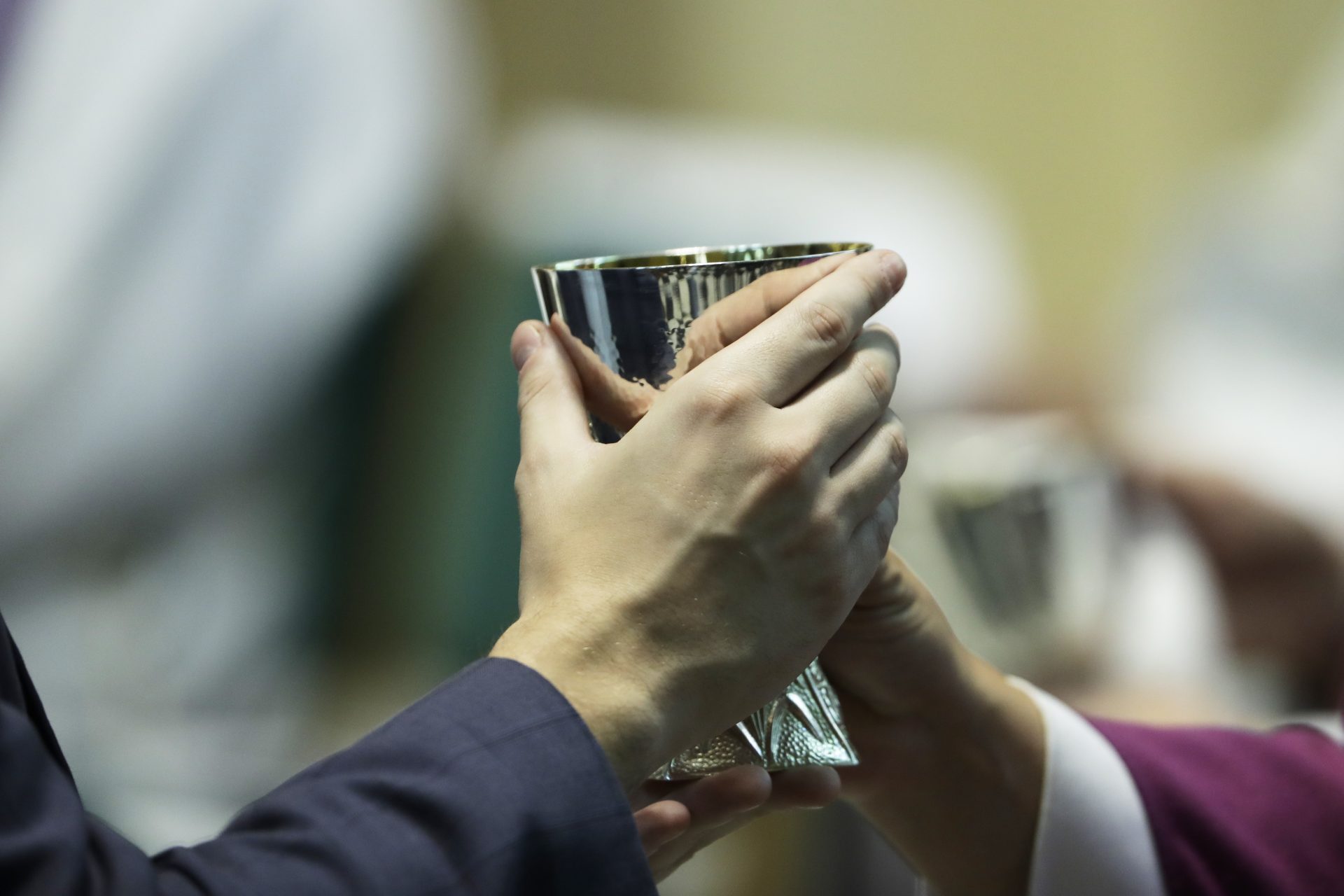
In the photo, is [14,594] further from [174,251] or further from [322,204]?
[322,204]

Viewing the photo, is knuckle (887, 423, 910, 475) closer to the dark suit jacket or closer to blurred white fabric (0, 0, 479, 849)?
the dark suit jacket

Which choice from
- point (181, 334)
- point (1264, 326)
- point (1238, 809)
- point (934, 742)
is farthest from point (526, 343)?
point (1264, 326)

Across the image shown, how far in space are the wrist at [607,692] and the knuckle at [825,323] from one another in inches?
5.1

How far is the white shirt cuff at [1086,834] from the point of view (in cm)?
61

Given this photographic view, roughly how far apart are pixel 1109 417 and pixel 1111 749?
1.12m

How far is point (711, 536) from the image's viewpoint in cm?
39

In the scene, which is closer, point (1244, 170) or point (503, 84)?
point (503, 84)

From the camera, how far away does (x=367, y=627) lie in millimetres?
1424

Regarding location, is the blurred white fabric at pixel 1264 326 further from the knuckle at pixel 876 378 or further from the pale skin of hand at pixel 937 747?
the knuckle at pixel 876 378

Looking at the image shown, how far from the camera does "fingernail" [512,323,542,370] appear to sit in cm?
47

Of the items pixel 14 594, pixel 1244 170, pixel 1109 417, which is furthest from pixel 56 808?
pixel 1244 170

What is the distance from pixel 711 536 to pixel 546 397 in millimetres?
102

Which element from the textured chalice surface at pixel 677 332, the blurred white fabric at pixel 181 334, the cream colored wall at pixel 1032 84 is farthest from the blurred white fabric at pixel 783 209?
the textured chalice surface at pixel 677 332

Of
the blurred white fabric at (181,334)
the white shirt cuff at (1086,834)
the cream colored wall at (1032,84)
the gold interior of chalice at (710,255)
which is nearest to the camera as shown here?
the gold interior of chalice at (710,255)
